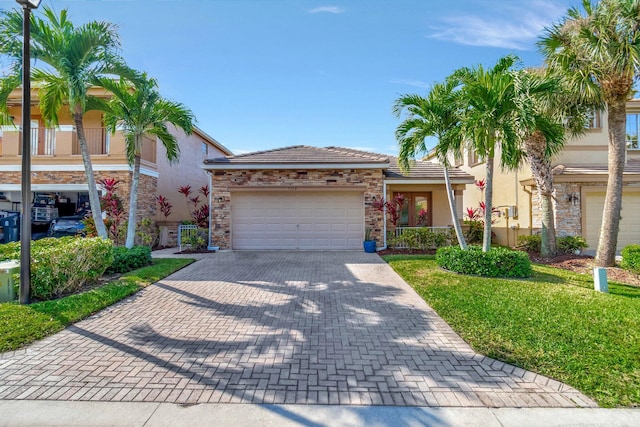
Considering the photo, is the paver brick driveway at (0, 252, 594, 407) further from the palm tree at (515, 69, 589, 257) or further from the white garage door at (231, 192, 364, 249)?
the white garage door at (231, 192, 364, 249)

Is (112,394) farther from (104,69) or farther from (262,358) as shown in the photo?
(104,69)

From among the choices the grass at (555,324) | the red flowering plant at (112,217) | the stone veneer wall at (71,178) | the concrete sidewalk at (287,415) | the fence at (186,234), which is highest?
the stone veneer wall at (71,178)

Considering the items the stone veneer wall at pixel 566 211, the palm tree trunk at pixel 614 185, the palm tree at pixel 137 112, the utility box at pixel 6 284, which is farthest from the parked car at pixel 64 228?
the stone veneer wall at pixel 566 211

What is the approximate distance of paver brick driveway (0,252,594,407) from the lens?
3.14 metres

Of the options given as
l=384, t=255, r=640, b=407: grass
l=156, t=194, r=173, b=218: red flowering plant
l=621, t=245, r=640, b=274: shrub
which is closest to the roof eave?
l=156, t=194, r=173, b=218: red flowering plant

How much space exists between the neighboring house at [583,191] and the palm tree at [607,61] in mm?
3123

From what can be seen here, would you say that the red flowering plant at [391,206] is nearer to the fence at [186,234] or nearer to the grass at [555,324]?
the grass at [555,324]

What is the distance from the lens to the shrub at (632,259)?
806cm

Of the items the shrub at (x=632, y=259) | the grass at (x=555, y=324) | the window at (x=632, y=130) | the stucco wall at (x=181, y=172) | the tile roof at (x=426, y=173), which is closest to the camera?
the grass at (x=555, y=324)

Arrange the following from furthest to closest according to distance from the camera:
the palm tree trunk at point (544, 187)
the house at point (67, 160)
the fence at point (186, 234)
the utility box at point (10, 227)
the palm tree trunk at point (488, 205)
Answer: the utility box at point (10, 227), the house at point (67, 160), the fence at point (186, 234), the palm tree trunk at point (544, 187), the palm tree trunk at point (488, 205)

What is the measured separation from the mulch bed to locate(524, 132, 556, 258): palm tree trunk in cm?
47

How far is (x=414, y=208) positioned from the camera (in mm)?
15516

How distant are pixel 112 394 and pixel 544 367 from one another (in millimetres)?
4827

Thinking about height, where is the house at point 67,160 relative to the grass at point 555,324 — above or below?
above
